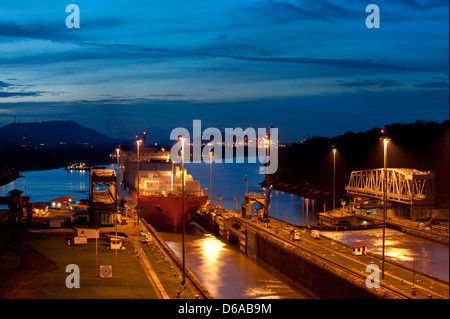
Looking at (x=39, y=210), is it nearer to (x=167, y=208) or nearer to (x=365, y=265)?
(x=167, y=208)

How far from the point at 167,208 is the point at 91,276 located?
94.2 feet

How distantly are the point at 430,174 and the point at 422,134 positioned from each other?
237ft

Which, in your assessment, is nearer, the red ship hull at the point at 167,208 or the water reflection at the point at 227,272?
the water reflection at the point at 227,272

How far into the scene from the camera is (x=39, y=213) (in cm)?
4941

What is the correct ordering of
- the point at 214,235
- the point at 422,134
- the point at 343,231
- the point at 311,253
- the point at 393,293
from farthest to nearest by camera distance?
the point at 422,134 < the point at 214,235 < the point at 343,231 < the point at 311,253 < the point at 393,293

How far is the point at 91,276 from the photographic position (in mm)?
24719

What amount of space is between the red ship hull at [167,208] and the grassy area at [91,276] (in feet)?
67.5

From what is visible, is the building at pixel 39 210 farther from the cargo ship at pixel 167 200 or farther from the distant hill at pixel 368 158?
the distant hill at pixel 368 158

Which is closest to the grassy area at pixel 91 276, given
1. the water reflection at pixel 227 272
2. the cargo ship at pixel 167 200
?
the water reflection at pixel 227 272

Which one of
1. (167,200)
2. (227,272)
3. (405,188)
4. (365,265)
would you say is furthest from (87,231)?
(405,188)

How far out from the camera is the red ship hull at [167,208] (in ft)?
175
